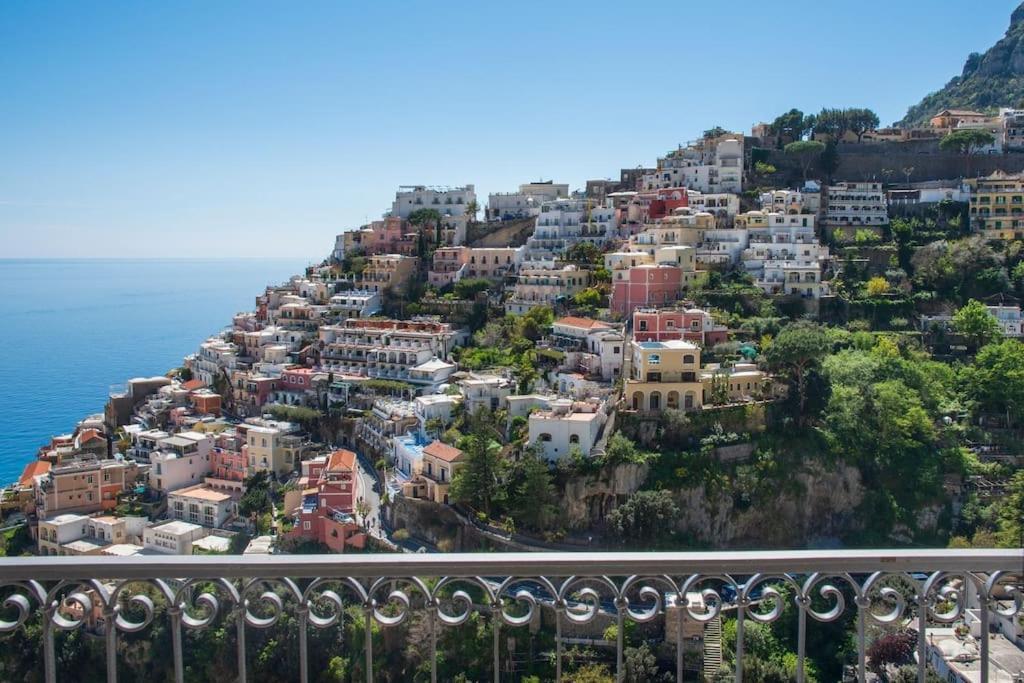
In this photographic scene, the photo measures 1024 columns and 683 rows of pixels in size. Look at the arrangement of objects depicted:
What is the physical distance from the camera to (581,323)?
66.5 feet

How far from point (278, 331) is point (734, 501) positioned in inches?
615

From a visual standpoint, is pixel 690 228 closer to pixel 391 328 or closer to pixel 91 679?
pixel 391 328

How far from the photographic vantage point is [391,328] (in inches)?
923

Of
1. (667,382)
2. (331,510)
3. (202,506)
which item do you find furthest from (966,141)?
(202,506)

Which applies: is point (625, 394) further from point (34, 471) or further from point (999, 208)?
point (999, 208)

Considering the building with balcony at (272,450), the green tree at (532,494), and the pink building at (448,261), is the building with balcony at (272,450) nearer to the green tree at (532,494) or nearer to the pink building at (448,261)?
the green tree at (532,494)

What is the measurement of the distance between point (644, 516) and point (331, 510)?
583cm

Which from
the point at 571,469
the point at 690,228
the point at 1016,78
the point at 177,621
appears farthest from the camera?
the point at 1016,78

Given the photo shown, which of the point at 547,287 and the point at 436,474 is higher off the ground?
the point at 547,287

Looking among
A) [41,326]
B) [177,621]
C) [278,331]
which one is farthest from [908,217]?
[41,326]

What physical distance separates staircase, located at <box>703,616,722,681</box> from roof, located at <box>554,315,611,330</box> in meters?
8.54

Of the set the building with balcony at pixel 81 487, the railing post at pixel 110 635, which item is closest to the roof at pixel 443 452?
the building with balcony at pixel 81 487

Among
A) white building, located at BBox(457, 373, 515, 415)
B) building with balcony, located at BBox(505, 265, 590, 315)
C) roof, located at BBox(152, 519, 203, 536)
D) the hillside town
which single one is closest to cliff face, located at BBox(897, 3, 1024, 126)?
the hillside town

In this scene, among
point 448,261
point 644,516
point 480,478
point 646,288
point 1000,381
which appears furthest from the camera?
point 448,261
